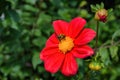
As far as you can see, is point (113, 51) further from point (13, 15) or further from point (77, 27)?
point (13, 15)

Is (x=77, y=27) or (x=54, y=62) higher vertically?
(x=77, y=27)

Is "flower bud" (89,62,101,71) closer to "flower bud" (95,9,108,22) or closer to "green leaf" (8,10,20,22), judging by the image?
"flower bud" (95,9,108,22)

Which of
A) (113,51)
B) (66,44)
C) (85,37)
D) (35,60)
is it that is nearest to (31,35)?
(35,60)

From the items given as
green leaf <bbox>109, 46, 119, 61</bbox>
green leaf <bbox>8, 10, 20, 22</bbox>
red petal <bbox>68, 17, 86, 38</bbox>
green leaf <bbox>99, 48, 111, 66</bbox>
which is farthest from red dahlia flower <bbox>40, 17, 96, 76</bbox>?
green leaf <bbox>8, 10, 20, 22</bbox>

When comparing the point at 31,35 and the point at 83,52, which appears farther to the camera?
the point at 31,35

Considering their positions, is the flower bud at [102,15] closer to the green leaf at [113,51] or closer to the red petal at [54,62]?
the red petal at [54,62]

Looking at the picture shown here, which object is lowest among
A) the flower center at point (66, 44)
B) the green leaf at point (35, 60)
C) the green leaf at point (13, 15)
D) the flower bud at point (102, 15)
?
the green leaf at point (35, 60)

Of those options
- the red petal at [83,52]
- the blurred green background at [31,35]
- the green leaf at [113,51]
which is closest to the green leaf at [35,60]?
the blurred green background at [31,35]
